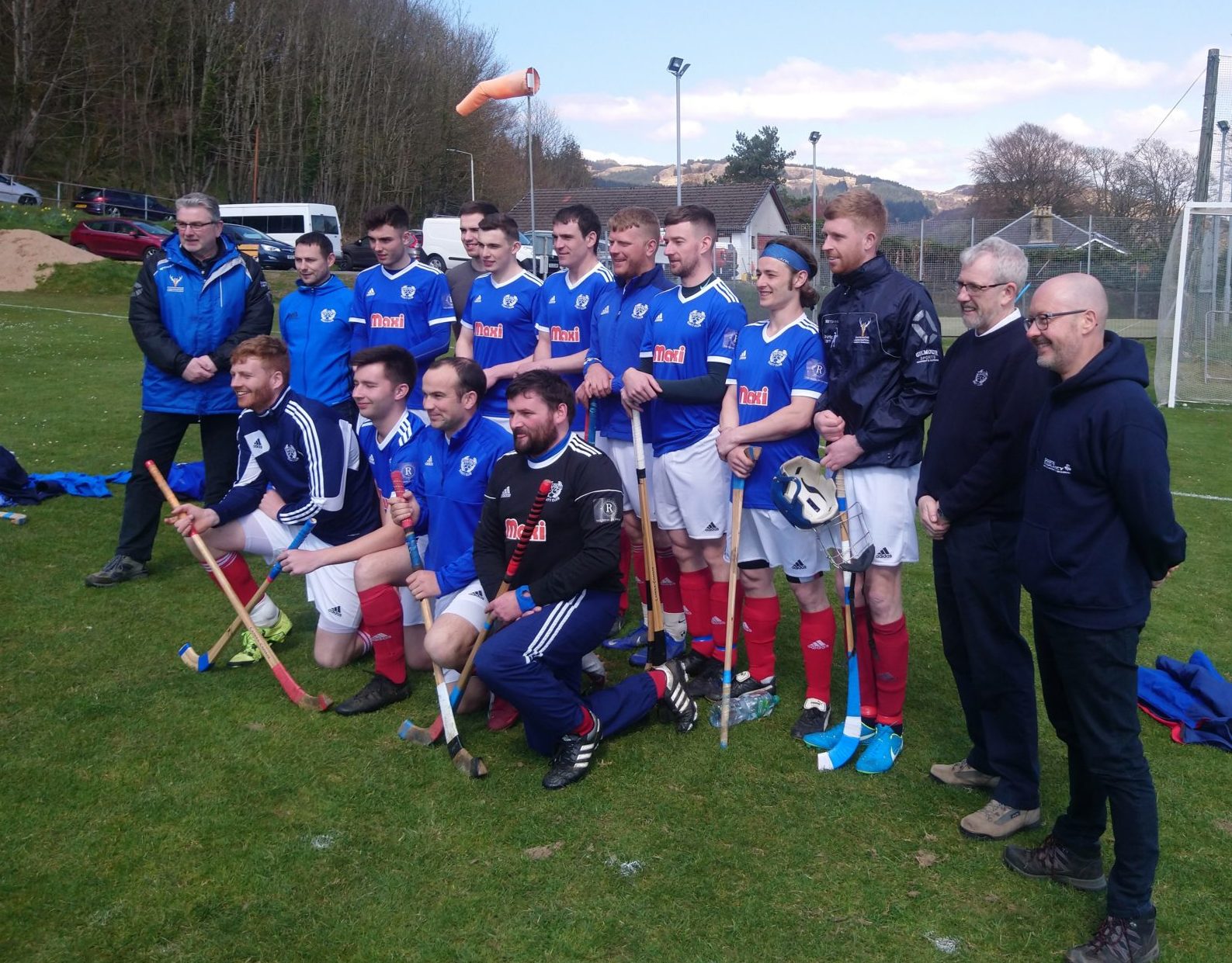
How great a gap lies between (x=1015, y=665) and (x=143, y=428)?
5.45 m

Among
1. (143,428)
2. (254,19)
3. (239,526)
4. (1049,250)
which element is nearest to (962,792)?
(239,526)

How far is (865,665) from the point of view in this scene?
187 inches

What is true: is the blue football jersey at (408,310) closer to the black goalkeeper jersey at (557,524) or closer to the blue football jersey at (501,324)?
the blue football jersey at (501,324)

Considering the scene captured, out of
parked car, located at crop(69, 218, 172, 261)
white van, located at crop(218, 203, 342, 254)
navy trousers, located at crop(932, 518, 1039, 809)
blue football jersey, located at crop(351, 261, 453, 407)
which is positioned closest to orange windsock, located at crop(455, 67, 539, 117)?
blue football jersey, located at crop(351, 261, 453, 407)

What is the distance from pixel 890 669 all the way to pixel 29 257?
28.7 metres

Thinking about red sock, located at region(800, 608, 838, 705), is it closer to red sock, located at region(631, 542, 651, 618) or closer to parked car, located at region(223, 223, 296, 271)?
red sock, located at region(631, 542, 651, 618)

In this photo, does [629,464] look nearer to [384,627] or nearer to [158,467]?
[384,627]

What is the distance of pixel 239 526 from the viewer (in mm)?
5508

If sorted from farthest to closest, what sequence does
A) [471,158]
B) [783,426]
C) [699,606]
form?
1. [471,158]
2. [699,606]
3. [783,426]

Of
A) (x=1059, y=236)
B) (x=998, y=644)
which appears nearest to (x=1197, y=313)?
(x=1059, y=236)

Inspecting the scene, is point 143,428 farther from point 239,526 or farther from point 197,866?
point 197,866

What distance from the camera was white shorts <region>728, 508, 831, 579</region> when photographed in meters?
4.61

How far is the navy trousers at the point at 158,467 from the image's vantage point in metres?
6.51

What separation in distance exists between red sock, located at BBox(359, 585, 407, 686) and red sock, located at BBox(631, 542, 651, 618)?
1411 mm
